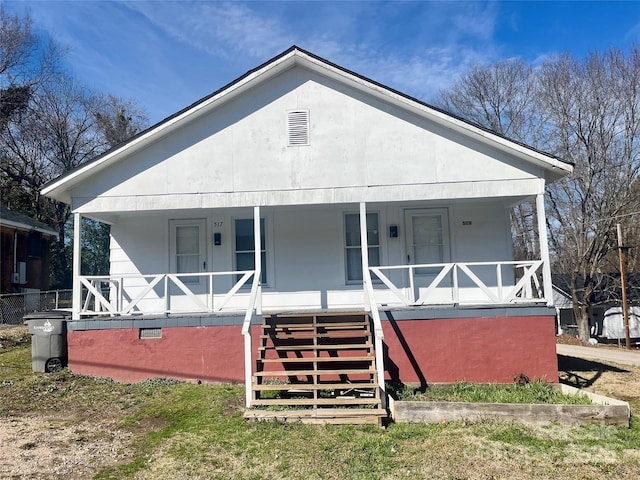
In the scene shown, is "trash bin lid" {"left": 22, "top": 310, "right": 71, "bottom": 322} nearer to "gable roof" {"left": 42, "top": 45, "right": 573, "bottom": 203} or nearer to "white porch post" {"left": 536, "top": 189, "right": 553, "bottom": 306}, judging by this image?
"gable roof" {"left": 42, "top": 45, "right": 573, "bottom": 203}

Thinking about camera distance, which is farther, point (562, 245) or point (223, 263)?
point (562, 245)

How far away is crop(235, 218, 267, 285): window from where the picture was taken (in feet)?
37.3

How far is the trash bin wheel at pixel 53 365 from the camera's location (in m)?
9.76

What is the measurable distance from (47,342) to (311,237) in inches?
236

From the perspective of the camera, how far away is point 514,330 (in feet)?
29.7

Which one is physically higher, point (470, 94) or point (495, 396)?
point (470, 94)

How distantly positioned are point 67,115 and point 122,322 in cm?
2822

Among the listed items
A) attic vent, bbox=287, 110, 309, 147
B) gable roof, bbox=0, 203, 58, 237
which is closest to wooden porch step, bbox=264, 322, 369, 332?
attic vent, bbox=287, 110, 309, 147

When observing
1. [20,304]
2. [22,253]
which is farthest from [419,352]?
[22,253]

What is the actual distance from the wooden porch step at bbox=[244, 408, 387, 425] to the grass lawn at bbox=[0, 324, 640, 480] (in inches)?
5.8

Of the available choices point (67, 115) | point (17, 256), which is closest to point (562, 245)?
point (17, 256)

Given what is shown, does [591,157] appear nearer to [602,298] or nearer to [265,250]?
[602,298]

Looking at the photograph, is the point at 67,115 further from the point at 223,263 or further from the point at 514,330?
the point at 514,330

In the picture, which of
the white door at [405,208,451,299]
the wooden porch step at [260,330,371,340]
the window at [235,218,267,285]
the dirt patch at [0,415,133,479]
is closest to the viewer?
the dirt patch at [0,415,133,479]
